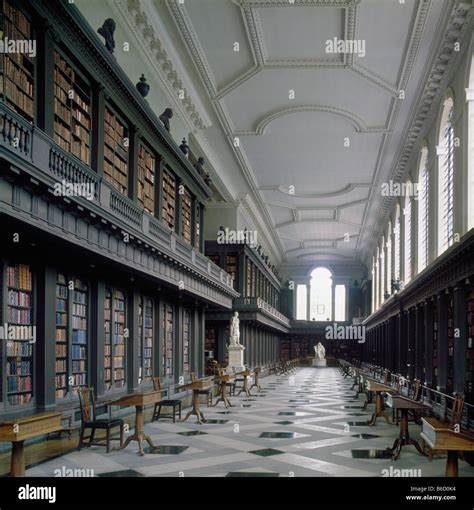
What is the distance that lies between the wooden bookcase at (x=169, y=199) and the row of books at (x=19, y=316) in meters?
7.25

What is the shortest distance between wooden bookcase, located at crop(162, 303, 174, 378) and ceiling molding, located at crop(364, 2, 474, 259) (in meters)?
8.86

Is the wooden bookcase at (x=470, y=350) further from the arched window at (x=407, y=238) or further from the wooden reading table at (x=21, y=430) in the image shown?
the arched window at (x=407, y=238)

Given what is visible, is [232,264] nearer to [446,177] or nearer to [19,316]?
[446,177]

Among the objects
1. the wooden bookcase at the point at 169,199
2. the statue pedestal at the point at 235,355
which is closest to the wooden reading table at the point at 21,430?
the wooden bookcase at the point at 169,199

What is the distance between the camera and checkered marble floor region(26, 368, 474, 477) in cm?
826

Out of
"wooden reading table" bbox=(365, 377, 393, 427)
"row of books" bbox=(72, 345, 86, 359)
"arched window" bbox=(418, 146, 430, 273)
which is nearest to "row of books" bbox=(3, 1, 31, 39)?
"row of books" bbox=(72, 345, 86, 359)

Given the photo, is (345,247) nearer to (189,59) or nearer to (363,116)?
(363,116)

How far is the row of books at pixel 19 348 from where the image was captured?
9008 mm

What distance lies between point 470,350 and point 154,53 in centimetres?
952

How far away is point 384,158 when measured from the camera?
2539cm

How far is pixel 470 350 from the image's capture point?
517 inches

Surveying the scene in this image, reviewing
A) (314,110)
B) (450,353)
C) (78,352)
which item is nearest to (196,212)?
(314,110)

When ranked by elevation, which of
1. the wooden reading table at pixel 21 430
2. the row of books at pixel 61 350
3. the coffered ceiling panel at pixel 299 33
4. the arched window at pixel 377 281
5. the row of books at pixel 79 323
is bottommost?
the wooden reading table at pixel 21 430

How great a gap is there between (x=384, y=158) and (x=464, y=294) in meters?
12.8
